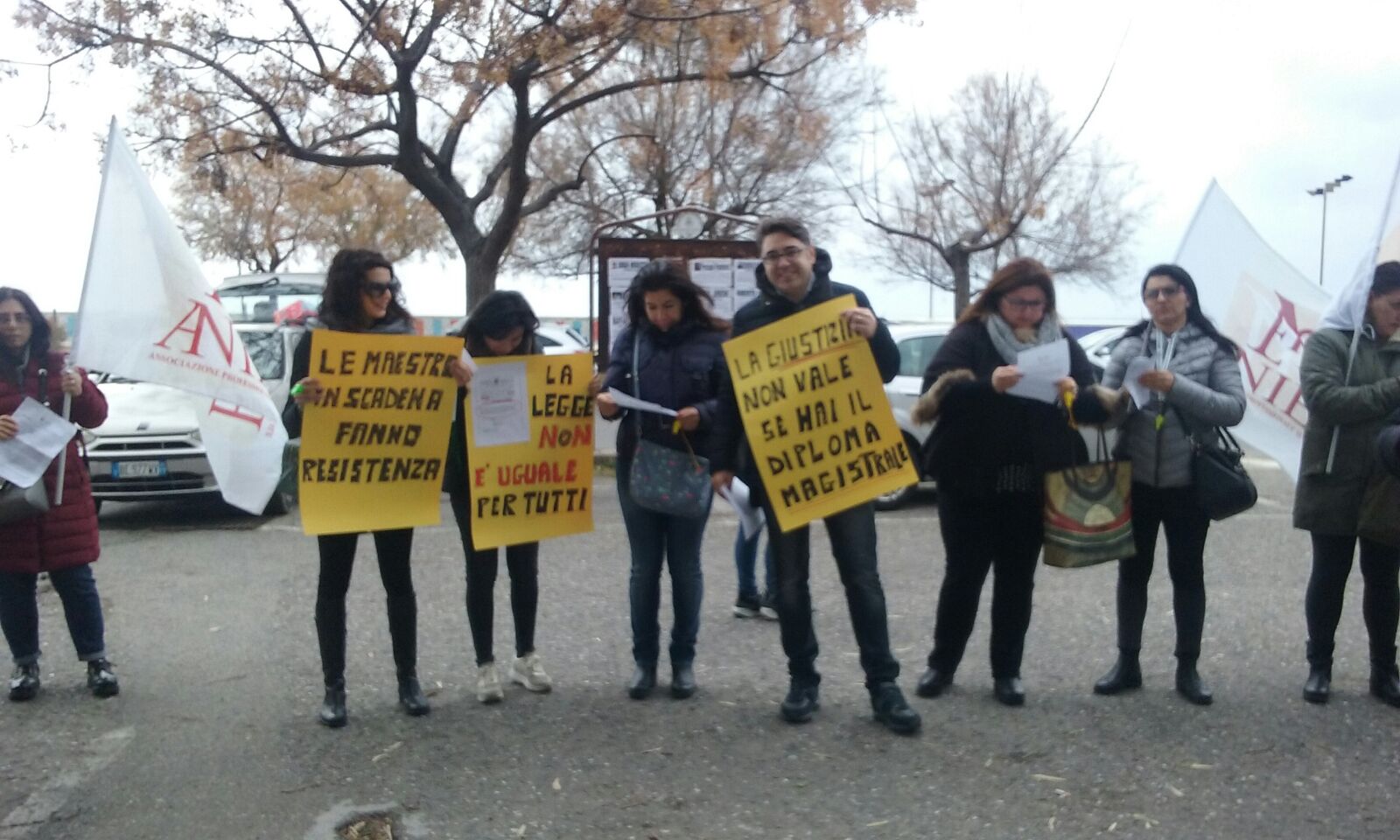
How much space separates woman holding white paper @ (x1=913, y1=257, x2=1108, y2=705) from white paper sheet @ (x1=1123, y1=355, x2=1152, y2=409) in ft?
0.48

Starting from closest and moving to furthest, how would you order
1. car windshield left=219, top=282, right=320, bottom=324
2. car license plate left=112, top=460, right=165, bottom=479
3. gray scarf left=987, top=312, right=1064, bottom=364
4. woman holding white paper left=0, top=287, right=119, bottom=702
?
gray scarf left=987, top=312, right=1064, bottom=364, woman holding white paper left=0, top=287, right=119, bottom=702, car license plate left=112, top=460, right=165, bottom=479, car windshield left=219, top=282, right=320, bottom=324

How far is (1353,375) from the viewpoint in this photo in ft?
16.1

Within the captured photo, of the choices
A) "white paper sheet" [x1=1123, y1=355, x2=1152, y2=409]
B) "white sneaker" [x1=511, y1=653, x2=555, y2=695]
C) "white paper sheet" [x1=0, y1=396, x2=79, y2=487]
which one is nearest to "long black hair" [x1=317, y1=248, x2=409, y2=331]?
"white paper sheet" [x1=0, y1=396, x2=79, y2=487]

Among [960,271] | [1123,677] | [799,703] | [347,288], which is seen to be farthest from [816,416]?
[960,271]

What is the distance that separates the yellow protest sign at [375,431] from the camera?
4.82 metres

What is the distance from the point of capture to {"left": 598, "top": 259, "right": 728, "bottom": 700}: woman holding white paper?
5008 mm

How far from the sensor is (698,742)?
4668mm

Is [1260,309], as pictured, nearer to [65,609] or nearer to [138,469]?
[65,609]

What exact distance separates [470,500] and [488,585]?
372 millimetres

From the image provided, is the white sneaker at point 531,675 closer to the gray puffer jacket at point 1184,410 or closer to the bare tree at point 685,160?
the gray puffer jacket at point 1184,410

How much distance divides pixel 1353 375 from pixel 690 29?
1109 cm

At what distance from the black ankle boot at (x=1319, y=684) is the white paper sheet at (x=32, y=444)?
5.15 m

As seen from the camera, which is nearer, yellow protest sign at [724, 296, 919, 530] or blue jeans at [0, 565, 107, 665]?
yellow protest sign at [724, 296, 919, 530]

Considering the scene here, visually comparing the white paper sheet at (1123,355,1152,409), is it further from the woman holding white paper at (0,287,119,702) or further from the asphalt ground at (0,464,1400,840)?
the woman holding white paper at (0,287,119,702)
